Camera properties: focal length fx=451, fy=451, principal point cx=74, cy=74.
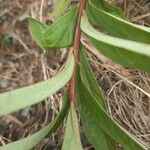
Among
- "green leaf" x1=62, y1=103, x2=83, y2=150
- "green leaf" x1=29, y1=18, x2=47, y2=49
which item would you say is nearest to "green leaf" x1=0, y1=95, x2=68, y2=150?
"green leaf" x1=62, y1=103, x2=83, y2=150

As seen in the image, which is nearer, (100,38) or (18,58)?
(100,38)

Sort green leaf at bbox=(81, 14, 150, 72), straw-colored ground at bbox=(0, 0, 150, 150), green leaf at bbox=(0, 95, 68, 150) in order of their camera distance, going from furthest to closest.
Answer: straw-colored ground at bbox=(0, 0, 150, 150) < green leaf at bbox=(0, 95, 68, 150) < green leaf at bbox=(81, 14, 150, 72)

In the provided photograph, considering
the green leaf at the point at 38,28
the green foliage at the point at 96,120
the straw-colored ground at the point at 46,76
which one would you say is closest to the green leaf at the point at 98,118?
the green foliage at the point at 96,120

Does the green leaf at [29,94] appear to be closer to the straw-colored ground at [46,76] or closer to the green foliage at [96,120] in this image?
the green foliage at [96,120]

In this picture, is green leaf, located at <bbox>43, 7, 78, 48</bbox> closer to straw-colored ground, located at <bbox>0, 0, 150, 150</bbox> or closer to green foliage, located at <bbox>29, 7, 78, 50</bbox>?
green foliage, located at <bbox>29, 7, 78, 50</bbox>

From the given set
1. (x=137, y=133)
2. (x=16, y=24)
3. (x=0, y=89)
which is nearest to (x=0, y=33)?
(x=16, y=24)

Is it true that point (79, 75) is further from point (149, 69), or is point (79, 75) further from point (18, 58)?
point (18, 58)

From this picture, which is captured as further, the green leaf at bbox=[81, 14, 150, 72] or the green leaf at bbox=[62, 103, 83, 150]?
the green leaf at bbox=[62, 103, 83, 150]

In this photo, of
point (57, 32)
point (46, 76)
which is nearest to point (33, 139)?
point (57, 32)
